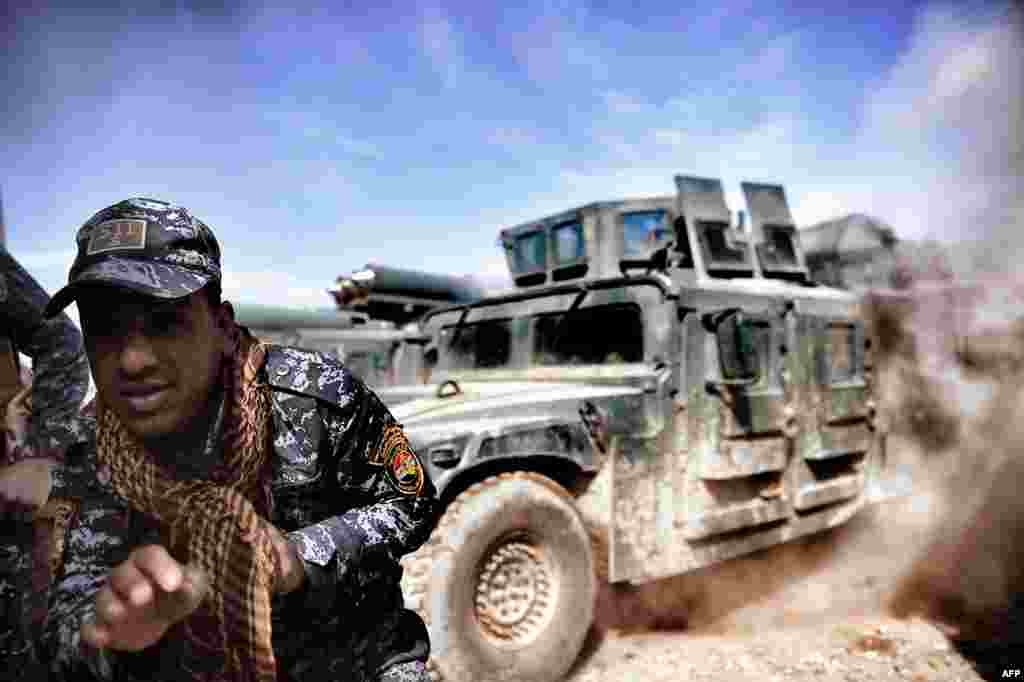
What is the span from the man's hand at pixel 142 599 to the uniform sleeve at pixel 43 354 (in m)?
1.21

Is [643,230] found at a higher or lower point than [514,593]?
higher

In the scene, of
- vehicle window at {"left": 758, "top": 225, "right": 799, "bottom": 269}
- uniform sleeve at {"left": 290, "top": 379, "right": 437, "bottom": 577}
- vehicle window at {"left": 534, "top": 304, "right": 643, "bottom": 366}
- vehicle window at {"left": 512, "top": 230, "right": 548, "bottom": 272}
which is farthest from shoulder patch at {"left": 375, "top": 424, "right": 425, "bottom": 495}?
vehicle window at {"left": 758, "top": 225, "right": 799, "bottom": 269}

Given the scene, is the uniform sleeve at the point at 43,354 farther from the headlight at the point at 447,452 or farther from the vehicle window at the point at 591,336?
the vehicle window at the point at 591,336

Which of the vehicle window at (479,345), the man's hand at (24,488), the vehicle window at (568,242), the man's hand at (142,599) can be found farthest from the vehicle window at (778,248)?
the man's hand at (142,599)

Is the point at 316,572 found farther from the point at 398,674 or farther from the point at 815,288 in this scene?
the point at 815,288

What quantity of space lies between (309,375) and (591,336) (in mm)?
2862

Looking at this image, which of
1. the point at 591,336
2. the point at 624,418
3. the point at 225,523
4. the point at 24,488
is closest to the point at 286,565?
the point at 225,523

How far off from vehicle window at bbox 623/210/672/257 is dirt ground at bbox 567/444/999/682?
2115mm

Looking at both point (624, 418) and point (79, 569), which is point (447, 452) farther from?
point (79, 569)

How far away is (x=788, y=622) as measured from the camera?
3996 mm

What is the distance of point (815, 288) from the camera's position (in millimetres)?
5051

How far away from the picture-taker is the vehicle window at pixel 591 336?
12.4 ft

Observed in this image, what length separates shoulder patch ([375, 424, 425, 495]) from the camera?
1.22 metres

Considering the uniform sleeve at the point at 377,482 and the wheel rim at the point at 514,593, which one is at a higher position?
the uniform sleeve at the point at 377,482
